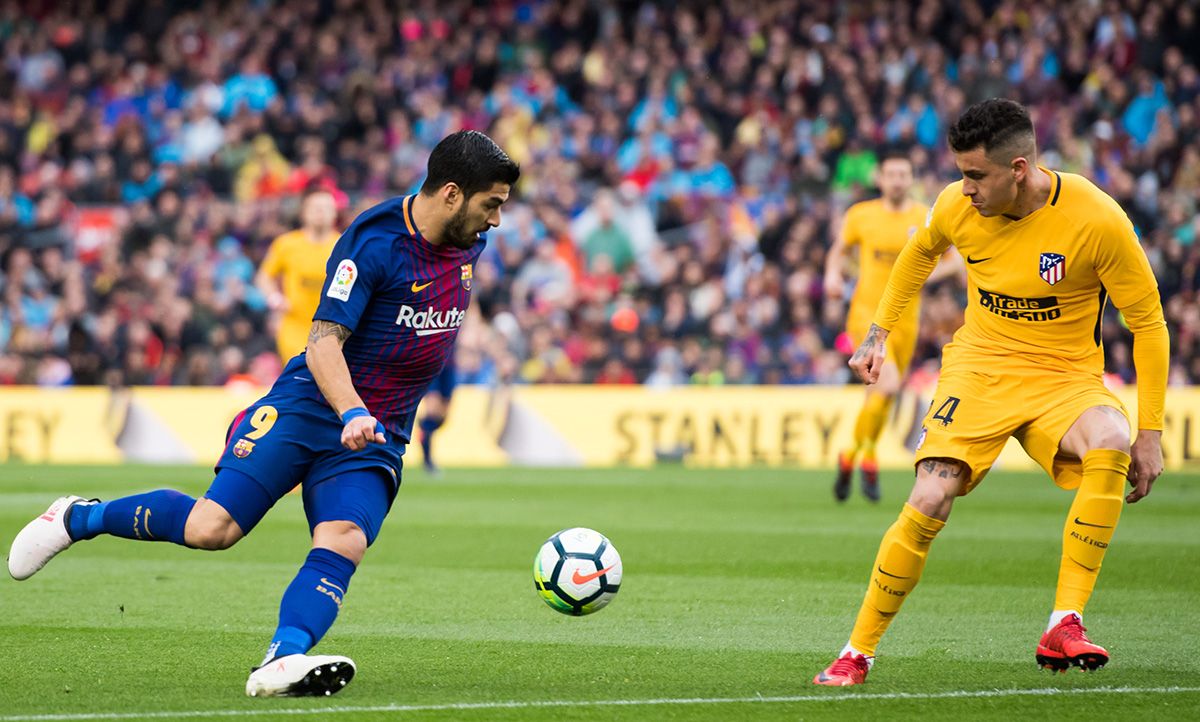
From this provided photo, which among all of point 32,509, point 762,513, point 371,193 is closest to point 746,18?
point 371,193

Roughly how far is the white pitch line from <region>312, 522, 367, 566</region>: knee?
637 mm

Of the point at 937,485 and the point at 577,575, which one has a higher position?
the point at 937,485

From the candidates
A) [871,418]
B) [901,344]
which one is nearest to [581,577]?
[871,418]

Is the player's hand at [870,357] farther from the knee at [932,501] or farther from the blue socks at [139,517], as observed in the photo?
the blue socks at [139,517]

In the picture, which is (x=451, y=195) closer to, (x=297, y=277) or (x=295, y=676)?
(x=295, y=676)

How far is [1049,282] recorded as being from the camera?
251 inches

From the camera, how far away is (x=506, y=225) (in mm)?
23516

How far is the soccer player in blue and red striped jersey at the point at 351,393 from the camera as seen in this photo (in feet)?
19.1

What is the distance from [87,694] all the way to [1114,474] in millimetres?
3727

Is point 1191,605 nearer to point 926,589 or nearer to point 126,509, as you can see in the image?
point 926,589

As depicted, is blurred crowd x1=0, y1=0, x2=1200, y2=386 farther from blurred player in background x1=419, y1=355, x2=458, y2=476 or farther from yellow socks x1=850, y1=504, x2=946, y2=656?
yellow socks x1=850, y1=504, x2=946, y2=656

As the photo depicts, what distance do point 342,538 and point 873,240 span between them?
9.01 meters

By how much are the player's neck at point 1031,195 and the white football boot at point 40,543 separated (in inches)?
144

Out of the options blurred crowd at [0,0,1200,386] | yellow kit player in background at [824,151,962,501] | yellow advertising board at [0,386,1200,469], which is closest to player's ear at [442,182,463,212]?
yellow kit player in background at [824,151,962,501]
